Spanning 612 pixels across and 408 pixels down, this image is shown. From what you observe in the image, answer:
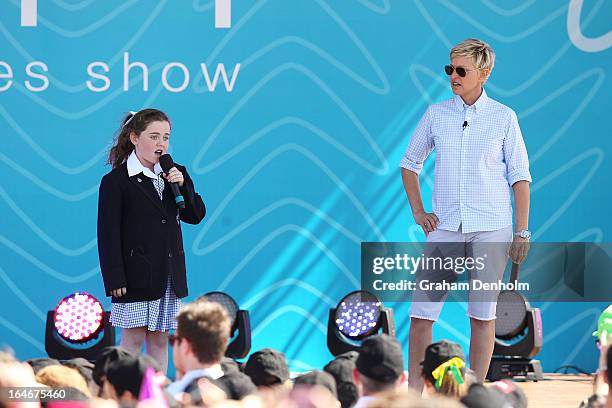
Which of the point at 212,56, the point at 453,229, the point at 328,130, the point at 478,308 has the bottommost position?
the point at 478,308

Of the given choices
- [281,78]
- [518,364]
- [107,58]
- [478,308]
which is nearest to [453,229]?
[478,308]

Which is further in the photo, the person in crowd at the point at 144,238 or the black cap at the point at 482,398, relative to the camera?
the person in crowd at the point at 144,238

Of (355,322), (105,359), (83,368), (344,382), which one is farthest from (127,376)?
(355,322)

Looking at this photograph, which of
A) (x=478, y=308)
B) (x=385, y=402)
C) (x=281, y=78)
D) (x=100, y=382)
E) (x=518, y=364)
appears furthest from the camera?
(x=281, y=78)

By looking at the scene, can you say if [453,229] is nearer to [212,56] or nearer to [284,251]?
[284,251]

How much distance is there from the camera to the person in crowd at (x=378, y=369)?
3674 millimetres

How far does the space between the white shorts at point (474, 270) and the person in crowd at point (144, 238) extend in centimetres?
115

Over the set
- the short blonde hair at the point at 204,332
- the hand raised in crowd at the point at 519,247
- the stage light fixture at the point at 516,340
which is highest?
the hand raised in crowd at the point at 519,247

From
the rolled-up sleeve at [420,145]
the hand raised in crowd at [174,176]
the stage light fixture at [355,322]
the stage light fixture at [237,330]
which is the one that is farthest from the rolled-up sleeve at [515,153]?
the stage light fixture at [237,330]

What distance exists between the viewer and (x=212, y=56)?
6.85 metres

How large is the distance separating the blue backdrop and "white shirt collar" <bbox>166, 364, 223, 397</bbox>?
300cm

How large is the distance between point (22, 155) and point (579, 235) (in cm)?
348

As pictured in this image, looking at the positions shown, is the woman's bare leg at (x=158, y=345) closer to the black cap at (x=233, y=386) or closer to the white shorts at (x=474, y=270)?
the white shorts at (x=474, y=270)

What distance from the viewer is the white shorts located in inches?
209
